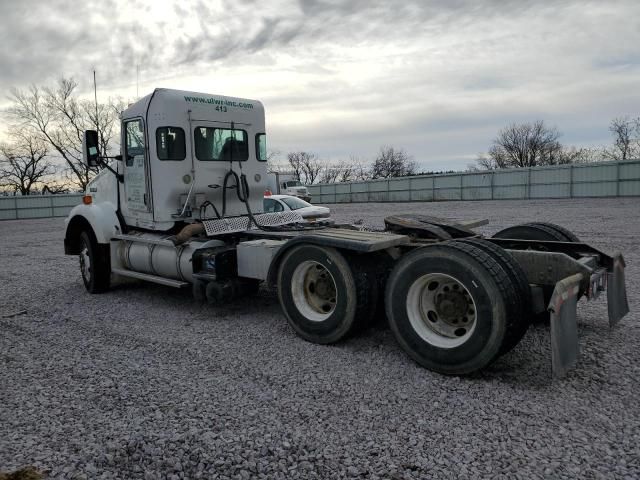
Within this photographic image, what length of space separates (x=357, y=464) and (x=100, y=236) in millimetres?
6468

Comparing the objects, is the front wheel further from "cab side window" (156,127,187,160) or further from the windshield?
the windshield

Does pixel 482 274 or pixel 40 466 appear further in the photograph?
pixel 482 274

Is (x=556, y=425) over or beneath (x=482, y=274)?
beneath

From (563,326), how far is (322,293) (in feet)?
7.82

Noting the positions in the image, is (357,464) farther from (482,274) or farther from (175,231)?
(175,231)

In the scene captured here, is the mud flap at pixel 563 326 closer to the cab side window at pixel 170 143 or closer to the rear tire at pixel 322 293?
the rear tire at pixel 322 293

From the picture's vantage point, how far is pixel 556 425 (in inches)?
135

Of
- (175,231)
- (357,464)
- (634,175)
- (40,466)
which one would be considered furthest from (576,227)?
(634,175)

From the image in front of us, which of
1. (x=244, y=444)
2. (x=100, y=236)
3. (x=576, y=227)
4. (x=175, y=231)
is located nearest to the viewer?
(x=244, y=444)

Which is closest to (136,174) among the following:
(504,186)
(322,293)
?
(322,293)

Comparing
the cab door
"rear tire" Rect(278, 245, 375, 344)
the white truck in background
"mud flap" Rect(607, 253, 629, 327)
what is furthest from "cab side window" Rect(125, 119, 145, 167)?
the white truck in background

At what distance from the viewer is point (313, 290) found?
5574mm

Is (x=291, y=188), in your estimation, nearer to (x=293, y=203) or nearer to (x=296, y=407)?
(x=293, y=203)

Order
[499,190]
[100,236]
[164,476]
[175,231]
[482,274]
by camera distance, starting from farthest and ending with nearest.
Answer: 1. [499,190]
2. [100,236]
3. [175,231]
4. [482,274]
5. [164,476]
